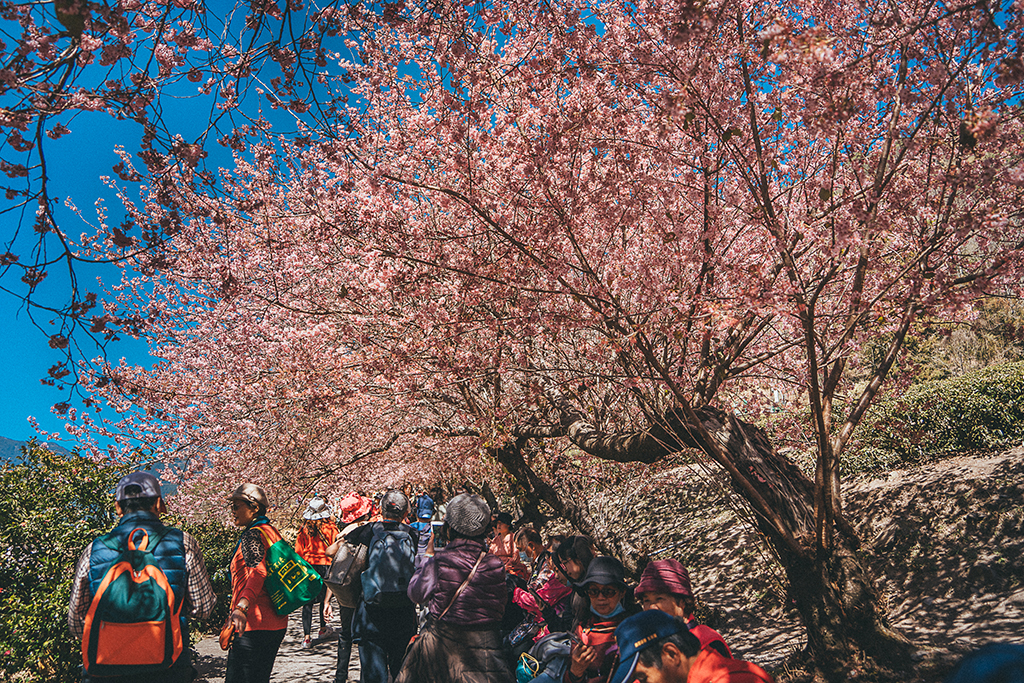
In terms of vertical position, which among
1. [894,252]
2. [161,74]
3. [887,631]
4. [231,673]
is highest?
[161,74]

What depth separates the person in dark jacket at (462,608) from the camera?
10.2 feet

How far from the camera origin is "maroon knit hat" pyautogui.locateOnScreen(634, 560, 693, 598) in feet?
8.98

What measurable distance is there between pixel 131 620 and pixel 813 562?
4.33 metres

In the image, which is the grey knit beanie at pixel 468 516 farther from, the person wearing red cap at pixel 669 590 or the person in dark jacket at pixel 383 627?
the person in dark jacket at pixel 383 627

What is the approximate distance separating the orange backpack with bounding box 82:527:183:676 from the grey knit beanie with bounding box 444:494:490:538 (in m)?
1.51

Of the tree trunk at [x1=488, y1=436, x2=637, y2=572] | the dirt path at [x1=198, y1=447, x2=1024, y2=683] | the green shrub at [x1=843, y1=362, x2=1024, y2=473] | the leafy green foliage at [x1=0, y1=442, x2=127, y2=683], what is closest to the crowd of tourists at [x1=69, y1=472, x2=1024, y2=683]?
the dirt path at [x1=198, y1=447, x2=1024, y2=683]

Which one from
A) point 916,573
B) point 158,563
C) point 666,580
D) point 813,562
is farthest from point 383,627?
point 916,573

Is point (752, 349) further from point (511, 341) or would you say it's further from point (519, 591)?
point (519, 591)

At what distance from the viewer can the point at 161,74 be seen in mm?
2936

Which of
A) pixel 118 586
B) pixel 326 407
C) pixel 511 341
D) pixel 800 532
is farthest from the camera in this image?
pixel 326 407

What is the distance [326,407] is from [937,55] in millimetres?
7430

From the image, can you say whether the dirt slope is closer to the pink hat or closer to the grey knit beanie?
the grey knit beanie

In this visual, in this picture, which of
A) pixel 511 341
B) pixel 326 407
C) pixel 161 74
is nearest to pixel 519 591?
pixel 511 341

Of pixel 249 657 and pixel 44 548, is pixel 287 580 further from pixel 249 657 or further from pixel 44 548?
pixel 44 548
